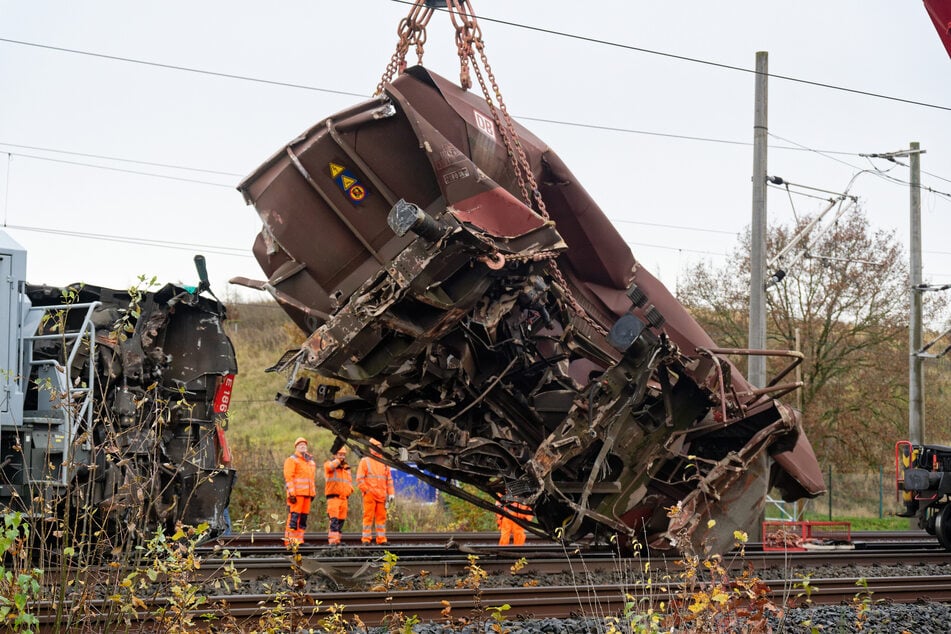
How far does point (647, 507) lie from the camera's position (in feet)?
27.7

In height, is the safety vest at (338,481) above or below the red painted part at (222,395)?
below

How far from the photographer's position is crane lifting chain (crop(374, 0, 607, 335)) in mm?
7137

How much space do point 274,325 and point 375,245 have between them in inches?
1143

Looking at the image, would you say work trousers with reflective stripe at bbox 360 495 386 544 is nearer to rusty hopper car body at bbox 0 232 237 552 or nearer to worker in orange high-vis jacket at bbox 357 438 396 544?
worker in orange high-vis jacket at bbox 357 438 396 544

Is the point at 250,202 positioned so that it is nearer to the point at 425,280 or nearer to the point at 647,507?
the point at 425,280

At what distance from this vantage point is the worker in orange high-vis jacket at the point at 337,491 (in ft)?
38.9

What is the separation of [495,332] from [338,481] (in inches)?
221

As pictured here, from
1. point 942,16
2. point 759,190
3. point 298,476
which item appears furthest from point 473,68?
point 759,190

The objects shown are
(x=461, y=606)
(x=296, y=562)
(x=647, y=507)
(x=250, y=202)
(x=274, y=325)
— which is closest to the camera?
(x=296, y=562)

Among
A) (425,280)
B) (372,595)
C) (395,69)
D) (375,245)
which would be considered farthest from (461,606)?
(395,69)

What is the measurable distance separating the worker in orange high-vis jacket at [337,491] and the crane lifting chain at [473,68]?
5.57 m

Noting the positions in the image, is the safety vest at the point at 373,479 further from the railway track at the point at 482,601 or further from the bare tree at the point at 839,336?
the bare tree at the point at 839,336

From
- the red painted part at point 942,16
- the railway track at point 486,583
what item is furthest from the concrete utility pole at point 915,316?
the red painted part at point 942,16

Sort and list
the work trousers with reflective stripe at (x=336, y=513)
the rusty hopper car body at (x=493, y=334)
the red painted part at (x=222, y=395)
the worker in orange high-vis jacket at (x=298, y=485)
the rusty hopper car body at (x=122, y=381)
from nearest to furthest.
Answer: the rusty hopper car body at (x=493, y=334) < the rusty hopper car body at (x=122, y=381) < the red painted part at (x=222, y=395) < the worker in orange high-vis jacket at (x=298, y=485) < the work trousers with reflective stripe at (x=336, y=513)
